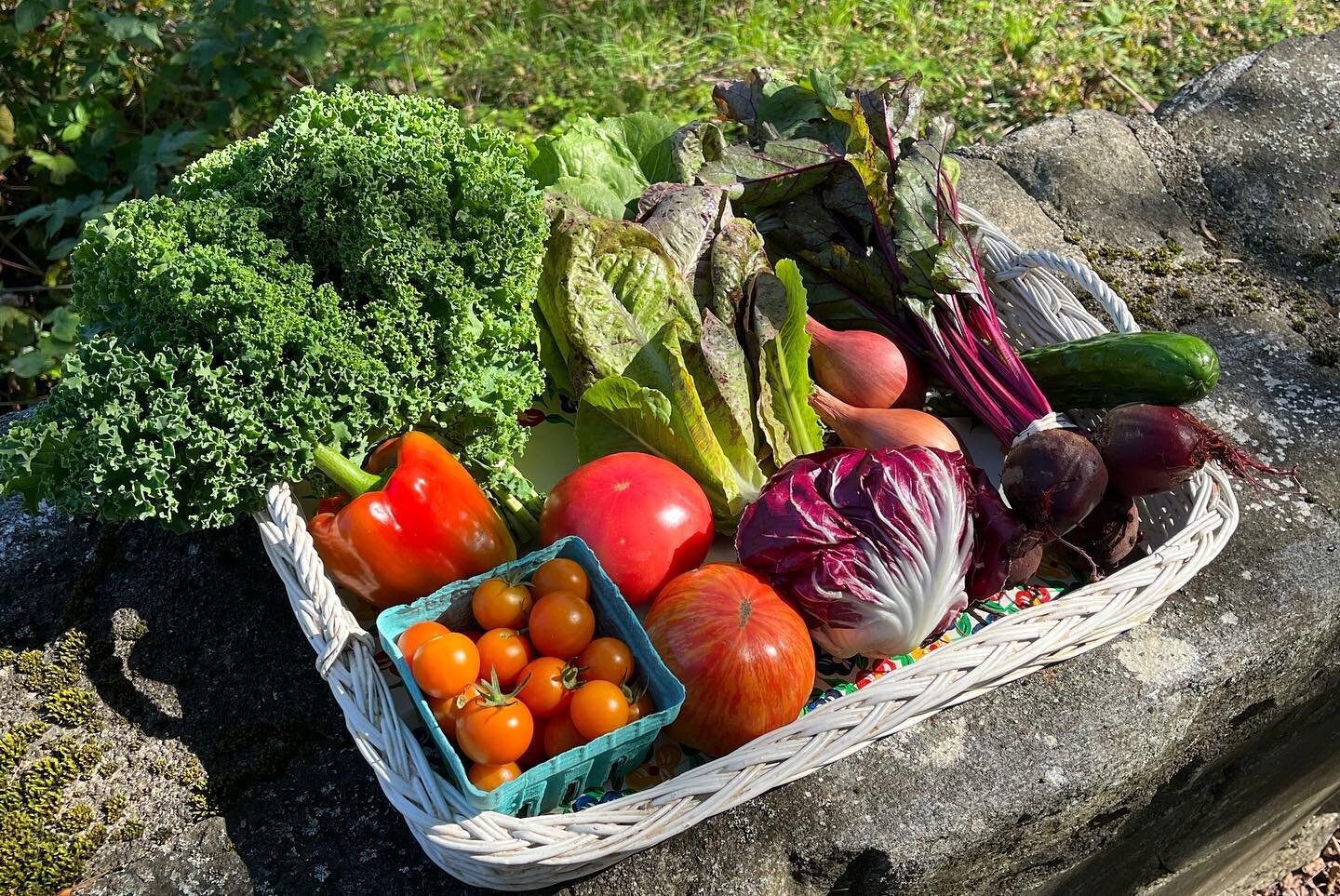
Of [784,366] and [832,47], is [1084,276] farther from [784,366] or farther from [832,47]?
[832,47]

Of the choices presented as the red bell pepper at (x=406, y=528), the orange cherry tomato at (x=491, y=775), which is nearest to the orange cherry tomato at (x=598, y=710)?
Answer: the orange cherry tomato at (x=491, y=775)

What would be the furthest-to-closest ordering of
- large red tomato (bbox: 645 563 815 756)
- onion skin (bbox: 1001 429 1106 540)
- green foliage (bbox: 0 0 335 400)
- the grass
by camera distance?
the grass, green foliage (bbox: 0 0 335 400), onion skin (bbox: 1001 429 1106 540), large red tomato (bbox: 645 563 815 756)

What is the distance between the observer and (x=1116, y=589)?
2311 millimetres

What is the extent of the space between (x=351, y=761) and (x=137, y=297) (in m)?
1.09

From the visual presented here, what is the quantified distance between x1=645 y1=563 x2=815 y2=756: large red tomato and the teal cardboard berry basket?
0.10 m

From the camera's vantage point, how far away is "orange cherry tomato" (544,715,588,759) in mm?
1925

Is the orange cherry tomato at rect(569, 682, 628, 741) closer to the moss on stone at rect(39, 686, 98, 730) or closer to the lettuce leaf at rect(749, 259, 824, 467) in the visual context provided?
the lettuce leaf at rect(749, 259, 824, 467)

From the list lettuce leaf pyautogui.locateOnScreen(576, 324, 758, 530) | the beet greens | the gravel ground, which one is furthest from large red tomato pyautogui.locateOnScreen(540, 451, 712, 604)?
the gravel ground

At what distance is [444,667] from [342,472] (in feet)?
2.24

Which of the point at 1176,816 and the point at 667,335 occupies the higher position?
the point at 667,335

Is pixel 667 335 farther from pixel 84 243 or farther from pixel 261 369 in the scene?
pixel 84 243

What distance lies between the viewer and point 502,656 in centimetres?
195

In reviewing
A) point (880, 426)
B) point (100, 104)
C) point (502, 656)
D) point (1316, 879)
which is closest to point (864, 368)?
point (880, 426)

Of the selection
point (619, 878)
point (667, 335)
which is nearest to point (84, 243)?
point (667, 335)
